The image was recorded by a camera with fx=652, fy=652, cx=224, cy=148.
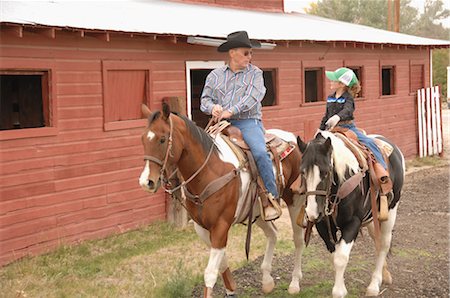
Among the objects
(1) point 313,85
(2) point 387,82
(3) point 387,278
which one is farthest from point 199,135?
(2) point 387,82

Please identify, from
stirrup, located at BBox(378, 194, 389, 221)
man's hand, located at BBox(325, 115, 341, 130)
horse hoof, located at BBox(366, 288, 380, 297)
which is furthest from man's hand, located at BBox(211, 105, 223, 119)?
horse hoof, located at BBox(366, 288, 380, 297)

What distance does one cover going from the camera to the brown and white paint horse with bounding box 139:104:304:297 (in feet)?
18.3

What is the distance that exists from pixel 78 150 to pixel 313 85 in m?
8.53

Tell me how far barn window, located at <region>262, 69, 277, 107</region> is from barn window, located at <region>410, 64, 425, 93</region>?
7.53m

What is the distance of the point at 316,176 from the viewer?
229 inches

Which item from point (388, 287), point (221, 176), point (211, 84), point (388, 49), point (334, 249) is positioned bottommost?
point (388, 287)

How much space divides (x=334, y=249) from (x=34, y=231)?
4.41m

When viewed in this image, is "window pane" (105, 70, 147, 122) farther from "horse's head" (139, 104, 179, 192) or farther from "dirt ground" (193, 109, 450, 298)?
"horse's head" (139, 104, 179, 192)

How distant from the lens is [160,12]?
1280 cm

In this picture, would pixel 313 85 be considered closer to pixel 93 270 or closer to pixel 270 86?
pixel 270 86

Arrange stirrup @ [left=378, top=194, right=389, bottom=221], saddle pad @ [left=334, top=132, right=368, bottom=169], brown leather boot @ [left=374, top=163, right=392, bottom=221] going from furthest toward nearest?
stirrup @ [left=378, top=194, right=389, bottom=221] → brown leather boot @ [left=374, top=163, right=392, bottom=221] → saddle pad @ [left=334, top=132, right=368, bottom=169]

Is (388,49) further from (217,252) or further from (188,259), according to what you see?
(217,252)

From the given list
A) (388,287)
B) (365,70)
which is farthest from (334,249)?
(365,70)

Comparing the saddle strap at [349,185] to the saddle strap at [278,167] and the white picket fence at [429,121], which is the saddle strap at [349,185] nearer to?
the saddle strap at [278,167]
